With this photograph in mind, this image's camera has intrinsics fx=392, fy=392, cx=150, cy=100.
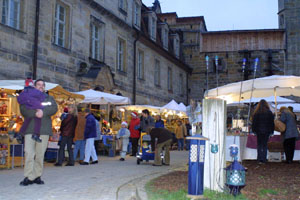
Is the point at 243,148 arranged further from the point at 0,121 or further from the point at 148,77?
the point at 148,77

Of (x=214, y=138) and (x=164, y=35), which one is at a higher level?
(x=164, y=35)

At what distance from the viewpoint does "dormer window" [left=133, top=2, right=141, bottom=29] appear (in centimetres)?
2417

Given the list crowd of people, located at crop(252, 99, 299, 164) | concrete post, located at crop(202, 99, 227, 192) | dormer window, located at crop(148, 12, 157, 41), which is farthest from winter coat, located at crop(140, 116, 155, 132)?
dormer window, located at crop(148, 12, 157, 41)

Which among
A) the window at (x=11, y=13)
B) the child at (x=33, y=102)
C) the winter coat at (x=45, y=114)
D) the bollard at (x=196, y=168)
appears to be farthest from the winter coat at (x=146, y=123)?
the bollard at (x=196, y=168)

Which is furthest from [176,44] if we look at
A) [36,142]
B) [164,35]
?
[36,142]

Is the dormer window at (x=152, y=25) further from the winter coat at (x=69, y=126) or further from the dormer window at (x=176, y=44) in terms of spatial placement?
the winter coat at (x=69, y=126)

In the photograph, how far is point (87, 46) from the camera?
18.1 metres

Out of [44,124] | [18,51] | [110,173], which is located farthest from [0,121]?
[44,124]

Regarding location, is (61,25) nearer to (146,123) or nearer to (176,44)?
(146,123)

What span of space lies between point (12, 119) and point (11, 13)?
417cm

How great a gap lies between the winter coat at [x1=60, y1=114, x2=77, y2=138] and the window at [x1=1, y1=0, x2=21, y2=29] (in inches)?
188

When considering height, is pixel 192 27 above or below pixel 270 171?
above

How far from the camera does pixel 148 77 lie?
26.5m

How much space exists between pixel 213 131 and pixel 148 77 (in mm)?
20308
